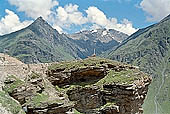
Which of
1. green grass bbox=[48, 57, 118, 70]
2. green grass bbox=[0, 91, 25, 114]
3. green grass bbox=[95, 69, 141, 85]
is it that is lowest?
green grass bbox=[0, 91, 25, 114]

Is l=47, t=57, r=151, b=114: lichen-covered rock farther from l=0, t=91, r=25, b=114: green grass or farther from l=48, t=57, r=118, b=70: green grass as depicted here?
l=0, t=91, r=25, b=114: green grass

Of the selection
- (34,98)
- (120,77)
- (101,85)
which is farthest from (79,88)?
(34,98)

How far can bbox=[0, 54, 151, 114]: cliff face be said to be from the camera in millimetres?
37719

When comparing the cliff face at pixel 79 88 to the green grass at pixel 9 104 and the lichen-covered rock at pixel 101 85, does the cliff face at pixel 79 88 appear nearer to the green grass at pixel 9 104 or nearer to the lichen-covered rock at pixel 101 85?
the lichen-covered rock at pixel 101 85

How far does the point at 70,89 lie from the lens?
153 ft

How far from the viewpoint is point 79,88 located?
46406 millimetres

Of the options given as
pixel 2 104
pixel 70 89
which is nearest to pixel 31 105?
pixel 2 104

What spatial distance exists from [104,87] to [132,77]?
556 centimetres

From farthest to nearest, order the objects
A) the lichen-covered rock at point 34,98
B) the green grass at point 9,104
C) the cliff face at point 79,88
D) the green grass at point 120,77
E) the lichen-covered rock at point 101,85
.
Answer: the green grass at point 120,77 → the lichen-covered rock at point 101,85 → the cliff face at point 79,88 → the lichen-covered rock at point 34,98 → the green grass at point 9,104

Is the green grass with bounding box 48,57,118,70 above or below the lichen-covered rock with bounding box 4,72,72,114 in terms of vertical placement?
above

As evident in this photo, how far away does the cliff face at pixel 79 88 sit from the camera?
37.7m

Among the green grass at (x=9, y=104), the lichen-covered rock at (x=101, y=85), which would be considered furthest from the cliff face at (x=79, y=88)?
the green grass at (x=9, y=104)

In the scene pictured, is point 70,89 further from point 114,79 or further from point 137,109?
point 137,109

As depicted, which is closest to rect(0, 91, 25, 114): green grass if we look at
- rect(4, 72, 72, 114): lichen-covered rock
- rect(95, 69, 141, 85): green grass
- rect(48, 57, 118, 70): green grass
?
rect(4, 72, 72, 114): lichen-covered rock
